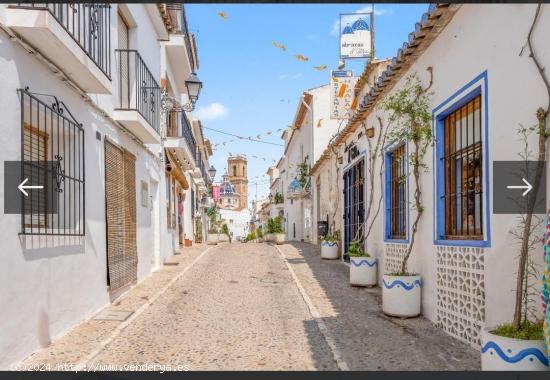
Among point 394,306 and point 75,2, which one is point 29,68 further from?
point 394,306

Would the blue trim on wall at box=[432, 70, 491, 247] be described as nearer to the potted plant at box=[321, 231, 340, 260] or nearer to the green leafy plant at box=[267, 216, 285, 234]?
the potted plant at box=[321, 231, 340, 260]

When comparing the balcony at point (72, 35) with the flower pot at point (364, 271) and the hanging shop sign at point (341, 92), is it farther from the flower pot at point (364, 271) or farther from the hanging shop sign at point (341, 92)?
the hanging shop sign at point (341, 92)

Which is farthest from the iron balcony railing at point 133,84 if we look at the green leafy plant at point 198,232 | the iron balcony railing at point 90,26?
the green leafy plant at point 198,232

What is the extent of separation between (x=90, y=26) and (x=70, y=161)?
71.2 inches

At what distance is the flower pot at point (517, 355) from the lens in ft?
11.3

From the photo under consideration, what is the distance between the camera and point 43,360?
4.69 metres

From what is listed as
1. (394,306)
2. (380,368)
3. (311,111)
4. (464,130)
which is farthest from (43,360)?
(311,111)

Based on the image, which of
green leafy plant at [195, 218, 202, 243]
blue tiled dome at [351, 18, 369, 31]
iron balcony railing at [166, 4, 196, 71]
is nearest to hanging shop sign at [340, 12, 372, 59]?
blue tiled dome at [351, 18, 369, 31]

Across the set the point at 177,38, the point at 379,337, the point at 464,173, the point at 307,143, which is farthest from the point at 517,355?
the point at 307,143

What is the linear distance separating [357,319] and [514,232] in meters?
2.76

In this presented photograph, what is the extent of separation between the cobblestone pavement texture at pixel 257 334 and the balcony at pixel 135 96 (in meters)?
2.95

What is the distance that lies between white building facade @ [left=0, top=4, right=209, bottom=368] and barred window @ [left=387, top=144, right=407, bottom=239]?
445cm

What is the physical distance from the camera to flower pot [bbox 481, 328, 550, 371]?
3.44 m

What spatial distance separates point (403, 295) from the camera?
21.3 feet
